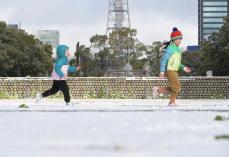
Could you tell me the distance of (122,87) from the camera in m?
26.1

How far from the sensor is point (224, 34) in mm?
54312

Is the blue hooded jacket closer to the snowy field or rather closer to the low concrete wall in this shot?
the snowy field

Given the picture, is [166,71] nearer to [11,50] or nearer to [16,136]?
[16,136]

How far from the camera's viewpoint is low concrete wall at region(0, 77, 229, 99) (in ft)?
84.9

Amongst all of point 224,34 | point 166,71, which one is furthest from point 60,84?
point 224,34

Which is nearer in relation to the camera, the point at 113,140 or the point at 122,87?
the point at 113,140

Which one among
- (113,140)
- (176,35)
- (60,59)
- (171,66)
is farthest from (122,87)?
(113,140)

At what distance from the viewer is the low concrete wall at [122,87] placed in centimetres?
2588

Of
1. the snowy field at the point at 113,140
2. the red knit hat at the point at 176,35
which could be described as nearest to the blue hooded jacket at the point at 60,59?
the red knit hat at the point at 176,35

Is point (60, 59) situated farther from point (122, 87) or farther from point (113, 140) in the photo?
point (122, 87)

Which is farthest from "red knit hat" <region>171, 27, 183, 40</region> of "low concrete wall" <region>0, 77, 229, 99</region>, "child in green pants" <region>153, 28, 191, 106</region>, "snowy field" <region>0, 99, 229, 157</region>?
"low concrete wall" <region>0, 77, 229, 99</region>

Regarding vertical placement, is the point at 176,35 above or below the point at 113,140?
above

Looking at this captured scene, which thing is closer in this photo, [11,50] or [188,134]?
[188,134]

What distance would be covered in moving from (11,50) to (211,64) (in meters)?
19.1
